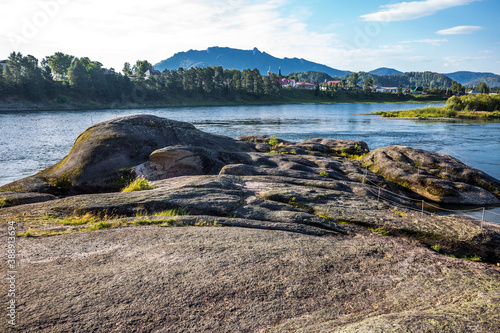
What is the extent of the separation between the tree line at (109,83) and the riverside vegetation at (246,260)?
121 m

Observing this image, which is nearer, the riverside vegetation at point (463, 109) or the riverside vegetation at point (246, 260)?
the riverside vegetation at point (246, 260)

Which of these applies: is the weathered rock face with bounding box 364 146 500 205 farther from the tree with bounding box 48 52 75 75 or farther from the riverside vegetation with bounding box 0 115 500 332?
the tree with bounding box 48 52 75 75

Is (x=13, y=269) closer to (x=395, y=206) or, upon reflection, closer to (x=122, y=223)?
(x=122, y=223)

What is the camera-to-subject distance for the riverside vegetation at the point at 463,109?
3442 inches

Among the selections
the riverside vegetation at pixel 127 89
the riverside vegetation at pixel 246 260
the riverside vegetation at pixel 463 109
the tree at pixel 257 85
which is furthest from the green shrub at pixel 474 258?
the tree at pixel 257 85

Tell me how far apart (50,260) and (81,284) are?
1727mm

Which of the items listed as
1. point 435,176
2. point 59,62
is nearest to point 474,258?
point 435,176

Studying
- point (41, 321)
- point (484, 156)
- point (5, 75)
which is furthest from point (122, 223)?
point (5, 75)

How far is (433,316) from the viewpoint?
5.06 meters

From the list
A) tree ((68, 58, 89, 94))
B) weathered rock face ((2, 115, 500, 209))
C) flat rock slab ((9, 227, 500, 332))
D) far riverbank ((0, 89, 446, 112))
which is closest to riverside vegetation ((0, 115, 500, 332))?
flat rock slab ((9, 227, 500, 332))

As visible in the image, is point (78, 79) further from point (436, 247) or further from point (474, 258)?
point (474, 258)

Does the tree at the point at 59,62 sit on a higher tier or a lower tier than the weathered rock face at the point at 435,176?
higher

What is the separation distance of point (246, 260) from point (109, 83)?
147 m

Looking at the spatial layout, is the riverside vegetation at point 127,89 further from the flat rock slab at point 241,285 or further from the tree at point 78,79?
the flat rock slab at point 241,285
